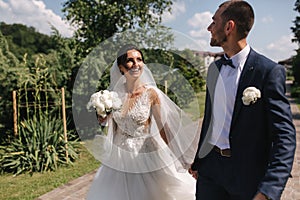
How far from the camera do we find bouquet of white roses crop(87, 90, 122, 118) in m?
3.03

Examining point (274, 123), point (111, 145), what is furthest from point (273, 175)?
point (111, 145)

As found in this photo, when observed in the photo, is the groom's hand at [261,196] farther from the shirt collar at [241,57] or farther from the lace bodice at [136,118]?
the lace bodice at [136,118]

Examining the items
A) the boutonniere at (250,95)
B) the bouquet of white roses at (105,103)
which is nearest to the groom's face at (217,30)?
the boutonniere at (250,95)

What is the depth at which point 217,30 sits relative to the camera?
6.48 feet

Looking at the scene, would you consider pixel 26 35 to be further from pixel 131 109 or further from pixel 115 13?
pixel 131 109

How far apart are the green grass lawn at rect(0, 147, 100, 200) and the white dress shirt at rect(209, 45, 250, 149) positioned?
3641 millimetres

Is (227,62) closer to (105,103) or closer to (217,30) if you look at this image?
(217,30)

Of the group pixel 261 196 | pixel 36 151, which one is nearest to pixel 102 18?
pixel 36 151

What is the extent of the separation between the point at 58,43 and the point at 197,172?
722 cm

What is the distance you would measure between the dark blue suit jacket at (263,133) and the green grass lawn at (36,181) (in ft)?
12.5

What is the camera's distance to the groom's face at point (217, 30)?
1.95 metres

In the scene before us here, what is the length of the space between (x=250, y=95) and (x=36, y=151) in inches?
203

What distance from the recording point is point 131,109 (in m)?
3.16

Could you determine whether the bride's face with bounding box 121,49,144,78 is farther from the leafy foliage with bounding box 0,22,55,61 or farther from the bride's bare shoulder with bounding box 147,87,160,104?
the leafy foliage with bounding box 0,22,55,61
